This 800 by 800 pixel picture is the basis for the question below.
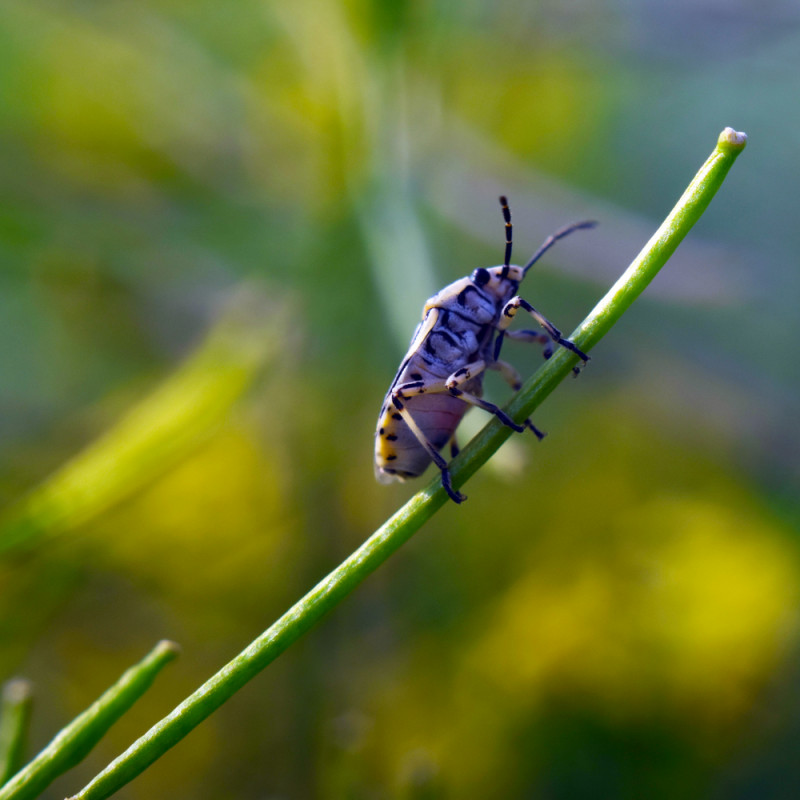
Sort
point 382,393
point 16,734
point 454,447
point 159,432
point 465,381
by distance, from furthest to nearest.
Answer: point 382,393 < point 159,432 < point 454,447 < point 465,381 < point 16,734

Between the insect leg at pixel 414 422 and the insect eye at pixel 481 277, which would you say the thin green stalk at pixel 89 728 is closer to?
the insect leg at pixel 414 422

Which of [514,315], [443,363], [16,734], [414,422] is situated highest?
[514,315]

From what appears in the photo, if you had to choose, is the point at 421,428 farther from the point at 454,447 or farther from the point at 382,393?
the point at 382,393

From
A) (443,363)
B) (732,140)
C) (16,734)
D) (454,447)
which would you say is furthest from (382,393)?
(732,140)

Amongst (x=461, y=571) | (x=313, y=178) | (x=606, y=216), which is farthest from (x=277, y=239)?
(x=461, y=571)

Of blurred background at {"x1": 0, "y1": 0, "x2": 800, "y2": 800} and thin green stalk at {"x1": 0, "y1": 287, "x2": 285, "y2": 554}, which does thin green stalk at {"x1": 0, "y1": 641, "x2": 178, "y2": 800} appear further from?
thin green stalk at {"x1": 0, "y1": 287, "x2": 285, "y2": 554}

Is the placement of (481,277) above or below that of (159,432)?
above

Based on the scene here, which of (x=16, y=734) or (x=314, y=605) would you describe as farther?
(x=16, y=734)
